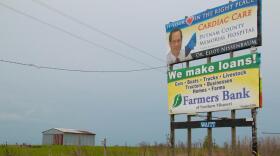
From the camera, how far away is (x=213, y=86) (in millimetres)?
15594

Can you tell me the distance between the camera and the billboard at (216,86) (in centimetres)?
1431

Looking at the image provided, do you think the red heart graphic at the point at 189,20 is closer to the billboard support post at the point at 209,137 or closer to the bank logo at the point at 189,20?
the bank logo at the point at 189,20

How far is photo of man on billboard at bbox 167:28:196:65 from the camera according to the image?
1680cm

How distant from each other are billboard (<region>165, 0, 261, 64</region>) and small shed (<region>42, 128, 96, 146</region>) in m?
31.6

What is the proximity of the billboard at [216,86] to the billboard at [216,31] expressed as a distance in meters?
0.51

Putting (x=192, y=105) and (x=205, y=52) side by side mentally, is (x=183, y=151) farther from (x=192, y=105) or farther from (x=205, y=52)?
(x=205, y=52)

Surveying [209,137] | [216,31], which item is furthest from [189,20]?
[209,137]

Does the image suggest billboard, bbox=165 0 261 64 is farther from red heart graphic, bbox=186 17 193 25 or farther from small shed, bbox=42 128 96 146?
small shed, bbox=42 128 96 146

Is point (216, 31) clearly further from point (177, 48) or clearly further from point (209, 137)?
point (209, 137)

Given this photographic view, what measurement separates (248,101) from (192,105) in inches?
98.4

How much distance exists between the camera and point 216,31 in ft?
51.9

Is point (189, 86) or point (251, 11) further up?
point (251, 11)

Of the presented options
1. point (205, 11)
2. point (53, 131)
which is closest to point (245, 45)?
point (205, 11)

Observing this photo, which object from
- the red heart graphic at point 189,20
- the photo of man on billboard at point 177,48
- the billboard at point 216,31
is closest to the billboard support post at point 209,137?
the billboard at point 216,31
